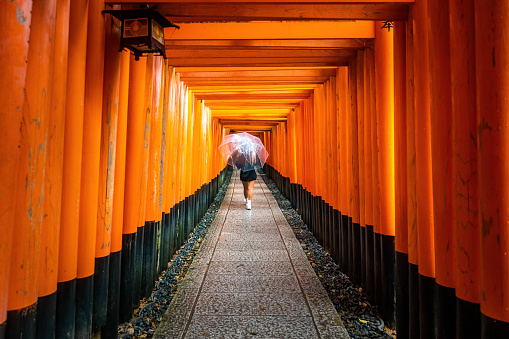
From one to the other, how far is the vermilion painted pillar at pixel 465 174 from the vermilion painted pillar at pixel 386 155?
1370mm

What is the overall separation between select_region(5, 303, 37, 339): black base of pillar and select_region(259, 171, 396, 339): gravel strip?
255 cm

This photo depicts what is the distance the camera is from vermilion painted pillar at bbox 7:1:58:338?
1.61 m

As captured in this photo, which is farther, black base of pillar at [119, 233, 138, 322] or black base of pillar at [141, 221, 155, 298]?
black base of pillar at [141, 221, 155, 298]

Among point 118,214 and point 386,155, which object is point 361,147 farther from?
point 118,214

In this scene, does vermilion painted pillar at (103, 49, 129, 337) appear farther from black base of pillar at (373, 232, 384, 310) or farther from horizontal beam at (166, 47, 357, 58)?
black base of pillar at (373, 232, 384, 310)

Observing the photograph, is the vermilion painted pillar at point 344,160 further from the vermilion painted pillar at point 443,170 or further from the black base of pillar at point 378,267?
the vermilion painted pillar at point 443,170

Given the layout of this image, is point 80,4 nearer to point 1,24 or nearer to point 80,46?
point 80,46

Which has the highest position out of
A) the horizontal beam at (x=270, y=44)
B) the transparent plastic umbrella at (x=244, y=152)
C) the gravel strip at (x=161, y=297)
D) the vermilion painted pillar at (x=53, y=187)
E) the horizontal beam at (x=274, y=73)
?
the horizontal beam at (x=274, y=73)

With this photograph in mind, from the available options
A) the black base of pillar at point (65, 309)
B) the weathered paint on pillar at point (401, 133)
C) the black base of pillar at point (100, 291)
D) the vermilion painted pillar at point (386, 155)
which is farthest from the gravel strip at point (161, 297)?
the weathered paint on pillar at point (401, 133)

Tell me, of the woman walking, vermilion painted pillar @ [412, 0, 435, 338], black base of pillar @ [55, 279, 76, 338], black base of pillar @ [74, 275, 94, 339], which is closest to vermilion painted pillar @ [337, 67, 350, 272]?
vermilion painted pillar @ [412, 0, 435, 338]

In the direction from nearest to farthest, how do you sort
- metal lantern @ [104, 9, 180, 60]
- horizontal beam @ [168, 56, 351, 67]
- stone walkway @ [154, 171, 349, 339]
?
metal lantern @ [104, 9, 180, 60] → stone walkway @ [154, 171, 349, 339] → horizontal beam @ [168, 56, 351, 67]

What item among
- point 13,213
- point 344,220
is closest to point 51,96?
point 13,213

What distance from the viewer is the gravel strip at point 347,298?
3121mm

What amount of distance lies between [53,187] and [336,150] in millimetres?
4006
